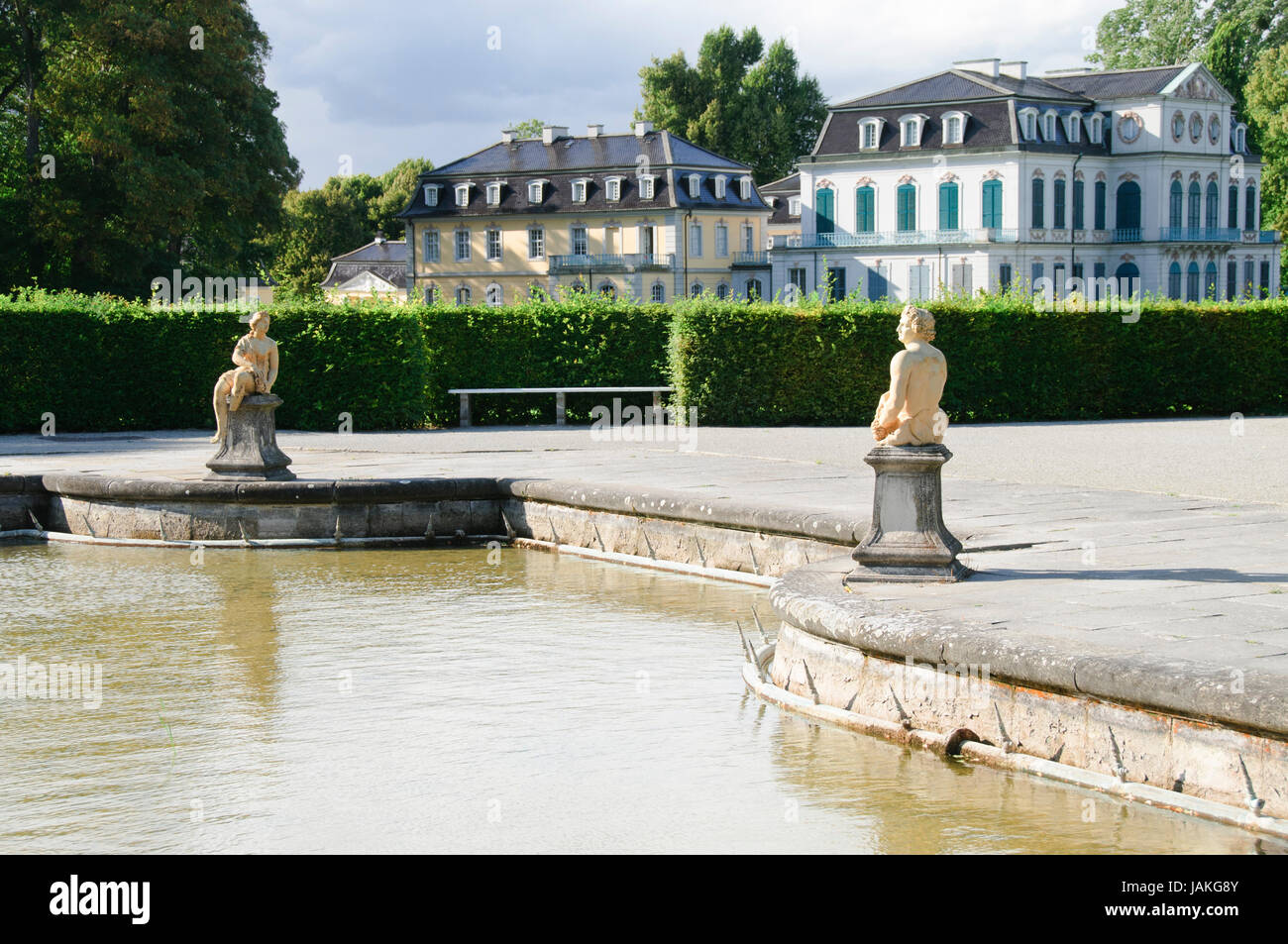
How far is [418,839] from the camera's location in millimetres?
5812

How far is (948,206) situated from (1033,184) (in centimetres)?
342

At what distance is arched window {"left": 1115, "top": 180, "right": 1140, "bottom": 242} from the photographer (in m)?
61.0

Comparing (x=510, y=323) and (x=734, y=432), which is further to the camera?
(x=510, y=323)

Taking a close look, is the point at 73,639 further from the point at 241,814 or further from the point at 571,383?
the point at 571,383

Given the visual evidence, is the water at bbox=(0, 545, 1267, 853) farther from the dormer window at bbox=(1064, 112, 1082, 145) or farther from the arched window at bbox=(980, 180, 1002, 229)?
the dormer window at bbox=(1064, 112, 1082, 145)

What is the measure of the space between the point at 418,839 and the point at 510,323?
20.0m

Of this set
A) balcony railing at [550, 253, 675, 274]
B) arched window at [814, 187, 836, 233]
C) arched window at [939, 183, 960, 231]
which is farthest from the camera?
balcony railing at [550, 253, 675, 274]

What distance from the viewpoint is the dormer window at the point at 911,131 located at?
59.8m

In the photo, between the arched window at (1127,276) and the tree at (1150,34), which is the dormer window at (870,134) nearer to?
the arched window at (1127,276)

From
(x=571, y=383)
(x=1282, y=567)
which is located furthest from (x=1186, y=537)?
(x=571, y=383)

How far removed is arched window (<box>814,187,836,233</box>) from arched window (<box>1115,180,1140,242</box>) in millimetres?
11482

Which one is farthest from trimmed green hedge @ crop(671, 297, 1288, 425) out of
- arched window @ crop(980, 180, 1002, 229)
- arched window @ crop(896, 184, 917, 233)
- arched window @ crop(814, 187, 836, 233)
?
arched window @ crop(814, 187, 836, 233)

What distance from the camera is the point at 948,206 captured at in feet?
196

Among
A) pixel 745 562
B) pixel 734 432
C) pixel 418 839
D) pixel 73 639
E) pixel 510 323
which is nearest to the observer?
pixel 418 839
